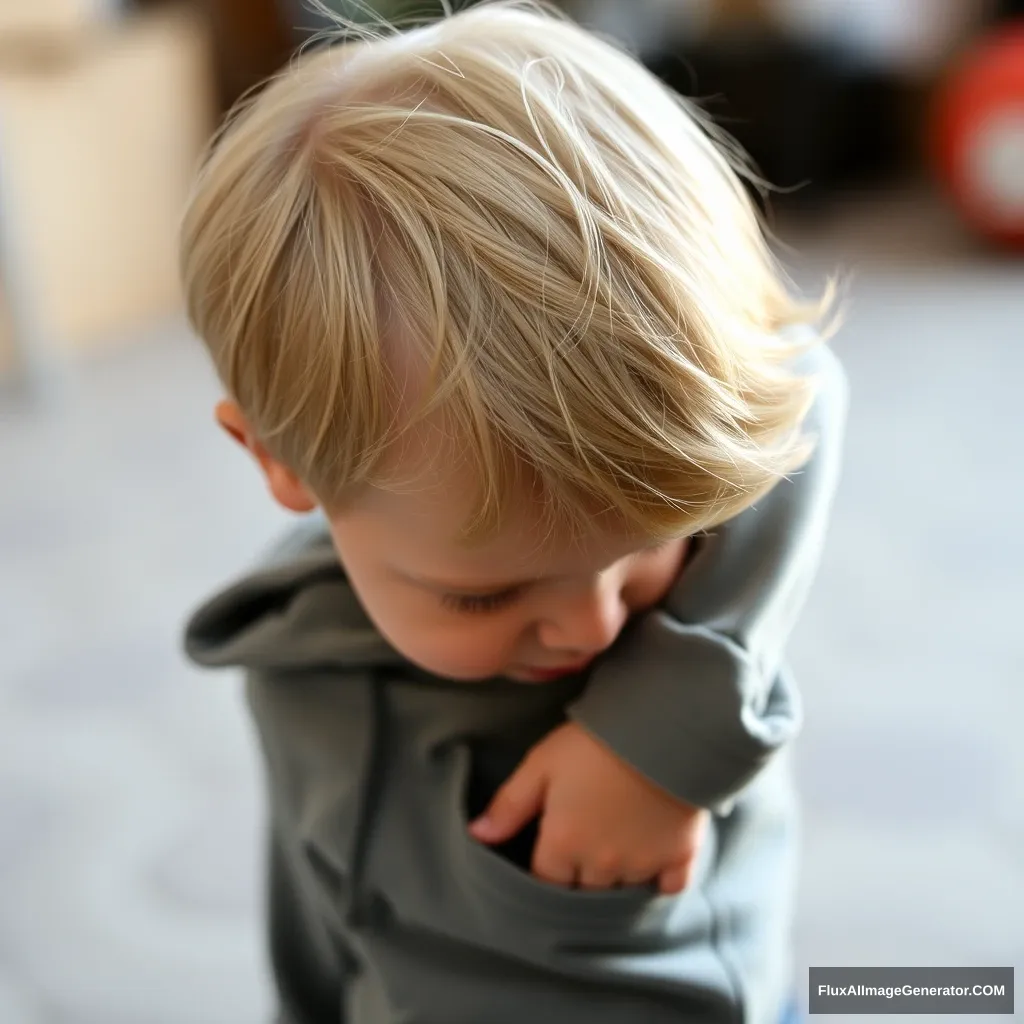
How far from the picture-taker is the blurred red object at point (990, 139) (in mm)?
1999

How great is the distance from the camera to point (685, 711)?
60cm

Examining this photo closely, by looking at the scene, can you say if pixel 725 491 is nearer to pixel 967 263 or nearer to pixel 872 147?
pixel 967 263

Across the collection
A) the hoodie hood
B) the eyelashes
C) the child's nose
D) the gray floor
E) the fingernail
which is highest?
the eyelashes

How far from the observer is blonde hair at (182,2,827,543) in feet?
1.66

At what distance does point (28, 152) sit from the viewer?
200 centimetres

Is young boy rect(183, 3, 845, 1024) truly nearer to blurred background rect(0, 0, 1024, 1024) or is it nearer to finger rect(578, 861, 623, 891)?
finger rect(578, 861, 623, 891)

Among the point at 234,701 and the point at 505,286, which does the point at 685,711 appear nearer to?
the point at 505,286

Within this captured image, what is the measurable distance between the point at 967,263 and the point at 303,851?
5.69 feet

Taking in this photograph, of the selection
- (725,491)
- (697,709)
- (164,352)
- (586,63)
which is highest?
(586,63)

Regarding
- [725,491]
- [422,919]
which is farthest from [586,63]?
[422,919]

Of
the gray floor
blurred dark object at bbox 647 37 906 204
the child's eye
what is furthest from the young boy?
blurred dark object at bbox 647 37 906 204

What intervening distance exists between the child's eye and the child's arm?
3.3 inches

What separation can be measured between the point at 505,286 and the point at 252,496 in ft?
3.88

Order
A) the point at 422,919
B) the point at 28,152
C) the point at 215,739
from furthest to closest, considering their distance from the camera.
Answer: the point at 28,152 → the point at 215,739 → the point at 422,919
